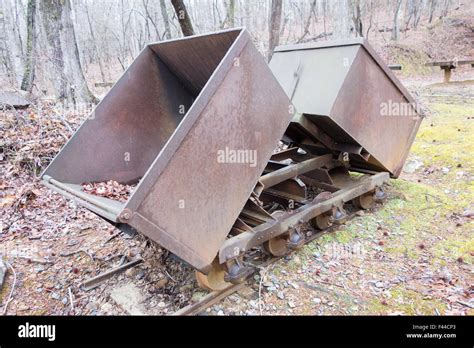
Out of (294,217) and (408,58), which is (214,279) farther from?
(408,58)

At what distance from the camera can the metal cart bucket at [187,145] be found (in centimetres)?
235

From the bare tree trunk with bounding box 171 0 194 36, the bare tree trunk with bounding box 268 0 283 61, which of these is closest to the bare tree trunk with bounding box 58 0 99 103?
the bare tree trunk with bounding box 171 0 194 36

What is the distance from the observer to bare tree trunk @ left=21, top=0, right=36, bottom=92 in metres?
8.44

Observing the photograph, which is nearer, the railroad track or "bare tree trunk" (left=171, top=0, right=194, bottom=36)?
the railroad track

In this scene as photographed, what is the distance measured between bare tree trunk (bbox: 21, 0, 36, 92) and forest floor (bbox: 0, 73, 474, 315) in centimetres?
386

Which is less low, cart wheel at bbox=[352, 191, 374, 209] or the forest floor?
cart wheel at bbox=[352, 191, 374, 209]

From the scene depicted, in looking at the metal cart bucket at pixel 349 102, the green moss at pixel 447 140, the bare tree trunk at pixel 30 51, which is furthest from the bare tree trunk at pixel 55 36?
the green moss at pixel 447 140

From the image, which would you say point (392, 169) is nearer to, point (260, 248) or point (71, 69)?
point (260, 248)

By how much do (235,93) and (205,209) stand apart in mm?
874

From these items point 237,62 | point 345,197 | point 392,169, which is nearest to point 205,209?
point 237,62

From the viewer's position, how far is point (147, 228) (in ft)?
7.43

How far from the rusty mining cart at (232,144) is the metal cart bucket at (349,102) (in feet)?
0.05

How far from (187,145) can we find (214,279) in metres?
1.23

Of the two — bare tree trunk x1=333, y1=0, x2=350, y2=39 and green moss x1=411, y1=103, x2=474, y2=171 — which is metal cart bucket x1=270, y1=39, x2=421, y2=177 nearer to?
green moss x1=411, y1=103, x2=474, y2=171
